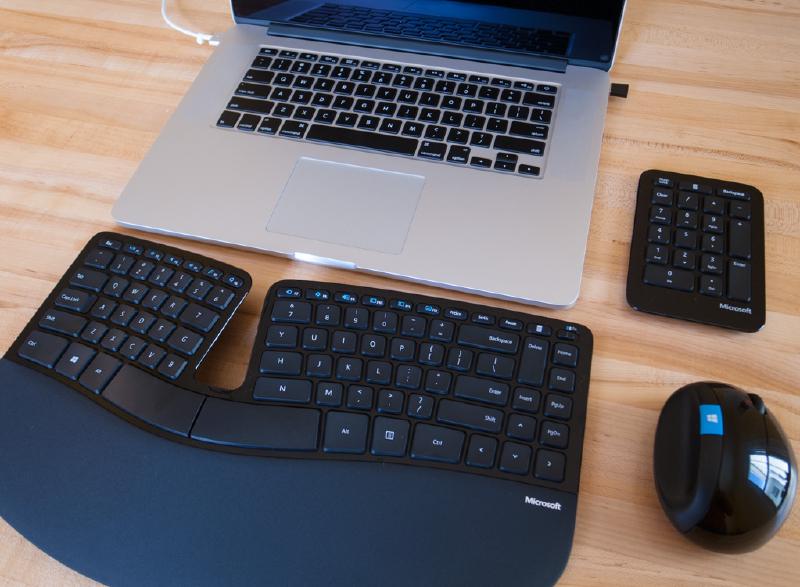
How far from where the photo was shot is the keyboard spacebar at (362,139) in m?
0.62

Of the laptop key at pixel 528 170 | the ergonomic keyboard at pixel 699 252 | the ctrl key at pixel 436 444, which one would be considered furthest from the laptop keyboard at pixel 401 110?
the ctrl key at pixel 436 444

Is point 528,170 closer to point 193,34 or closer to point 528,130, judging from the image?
point 528,130

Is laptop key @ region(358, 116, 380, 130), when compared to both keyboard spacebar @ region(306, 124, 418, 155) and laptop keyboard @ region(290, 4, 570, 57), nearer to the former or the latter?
keyboard spacebar @ region(306, 124, 418, 155)

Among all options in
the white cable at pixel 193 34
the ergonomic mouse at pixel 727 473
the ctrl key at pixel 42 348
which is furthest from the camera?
the white cable at pixel 193 34

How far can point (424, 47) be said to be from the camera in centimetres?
69

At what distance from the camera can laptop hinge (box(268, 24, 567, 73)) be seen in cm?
68

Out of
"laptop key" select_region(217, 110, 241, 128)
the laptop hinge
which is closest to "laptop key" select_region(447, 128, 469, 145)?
the laptop hinge

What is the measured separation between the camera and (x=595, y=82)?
0.67m

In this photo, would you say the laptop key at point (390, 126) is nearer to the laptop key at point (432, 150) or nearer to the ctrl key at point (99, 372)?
the laptop key at point (432, 150)

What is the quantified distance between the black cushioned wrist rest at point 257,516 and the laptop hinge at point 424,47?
17.0 inches

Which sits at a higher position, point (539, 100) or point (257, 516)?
point (539, 100)

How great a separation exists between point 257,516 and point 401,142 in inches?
14.0

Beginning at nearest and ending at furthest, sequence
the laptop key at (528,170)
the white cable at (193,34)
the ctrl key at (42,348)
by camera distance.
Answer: the ctrl key at (42,348) < the laptop key at (528,170) < the white cable at (193,34)

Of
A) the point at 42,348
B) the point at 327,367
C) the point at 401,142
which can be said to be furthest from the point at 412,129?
the point at 42,348
